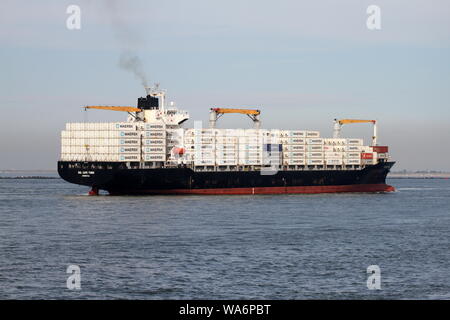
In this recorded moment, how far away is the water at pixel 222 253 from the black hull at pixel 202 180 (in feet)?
82.3

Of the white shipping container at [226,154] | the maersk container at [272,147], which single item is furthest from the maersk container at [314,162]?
the white shipping container at [226,154]

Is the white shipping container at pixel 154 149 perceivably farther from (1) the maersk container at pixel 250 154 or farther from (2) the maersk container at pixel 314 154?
(2) the maersk container at pixel 314 154

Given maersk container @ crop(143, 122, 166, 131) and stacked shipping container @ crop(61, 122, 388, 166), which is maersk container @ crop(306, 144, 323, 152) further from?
maersk container @ crop(143, 122, 166, 131)

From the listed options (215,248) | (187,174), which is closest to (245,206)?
(187,174)

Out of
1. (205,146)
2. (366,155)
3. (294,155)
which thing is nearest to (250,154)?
(205,146)

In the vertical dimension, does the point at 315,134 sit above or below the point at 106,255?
above

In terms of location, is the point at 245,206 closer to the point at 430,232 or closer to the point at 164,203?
the point at 164,203

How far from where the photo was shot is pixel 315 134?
13612 cm

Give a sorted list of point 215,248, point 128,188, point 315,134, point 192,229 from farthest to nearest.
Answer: point 315,134 < point 128,188 < point 192,229 < point 215,248

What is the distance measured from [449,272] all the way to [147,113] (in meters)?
84.3

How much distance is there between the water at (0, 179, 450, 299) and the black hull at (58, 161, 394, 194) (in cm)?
2507

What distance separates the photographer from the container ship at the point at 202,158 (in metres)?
109

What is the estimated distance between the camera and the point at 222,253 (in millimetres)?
47562

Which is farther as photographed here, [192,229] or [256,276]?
[192,229]
